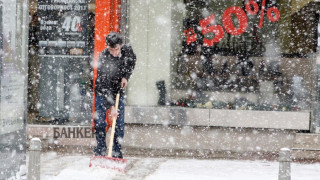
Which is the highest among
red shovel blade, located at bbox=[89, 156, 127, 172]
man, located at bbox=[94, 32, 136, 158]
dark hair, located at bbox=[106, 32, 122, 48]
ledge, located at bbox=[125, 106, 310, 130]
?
dark hair, located at bbox=[106, 32, 122, 48]

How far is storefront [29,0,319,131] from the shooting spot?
939 cm

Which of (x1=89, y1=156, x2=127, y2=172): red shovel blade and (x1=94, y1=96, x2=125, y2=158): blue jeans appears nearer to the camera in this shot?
(x1=89, y1=156, x2=127, y2=172): red shovel blade

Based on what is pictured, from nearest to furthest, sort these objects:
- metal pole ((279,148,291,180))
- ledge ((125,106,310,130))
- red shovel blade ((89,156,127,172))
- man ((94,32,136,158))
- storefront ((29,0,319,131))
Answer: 1. metal pole ((279,148,291,180))
2. red shovel blade ((89,156,127,172))
3. man ((94,32,136,158))
4. ledge ((125,106,310,130))
5. storefront ((29,0,319,131))

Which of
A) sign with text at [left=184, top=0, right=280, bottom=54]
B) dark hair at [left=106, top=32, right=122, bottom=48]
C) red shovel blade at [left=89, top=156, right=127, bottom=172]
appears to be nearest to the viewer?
red shovel blade at [left=89, top=156, right=127, bottom=172]

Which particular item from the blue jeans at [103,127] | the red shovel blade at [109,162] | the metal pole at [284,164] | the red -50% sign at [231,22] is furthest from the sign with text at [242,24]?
the metal pole at [284,164]

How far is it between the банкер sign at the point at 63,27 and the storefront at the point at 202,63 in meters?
0.02

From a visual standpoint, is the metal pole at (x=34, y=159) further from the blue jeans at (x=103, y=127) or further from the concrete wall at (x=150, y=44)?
the concrete wall at (x=150, y=44)

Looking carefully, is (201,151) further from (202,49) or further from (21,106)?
(21,106)

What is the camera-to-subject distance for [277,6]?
951 centimetres

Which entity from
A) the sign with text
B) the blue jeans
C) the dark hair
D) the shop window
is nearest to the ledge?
the shop window

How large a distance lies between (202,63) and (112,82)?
2.87 meters

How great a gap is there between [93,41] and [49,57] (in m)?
0.91

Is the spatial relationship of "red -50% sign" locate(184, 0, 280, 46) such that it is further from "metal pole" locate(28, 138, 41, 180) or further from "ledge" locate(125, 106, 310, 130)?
"metal pole" locate(28, 138, 41, 180)

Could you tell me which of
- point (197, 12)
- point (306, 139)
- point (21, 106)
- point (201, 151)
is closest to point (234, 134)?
point (201, 151)
